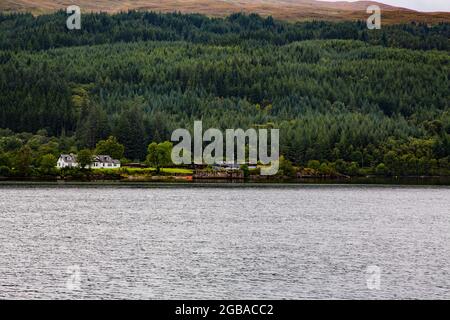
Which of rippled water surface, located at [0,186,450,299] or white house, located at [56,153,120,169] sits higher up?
rippled water surface, located at [0,186,450,299]

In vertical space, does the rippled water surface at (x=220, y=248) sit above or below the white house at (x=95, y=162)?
above

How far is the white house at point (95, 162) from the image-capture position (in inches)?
6895

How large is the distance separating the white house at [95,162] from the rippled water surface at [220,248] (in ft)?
166

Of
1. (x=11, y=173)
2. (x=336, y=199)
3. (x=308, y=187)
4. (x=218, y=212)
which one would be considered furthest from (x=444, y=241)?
(x=11, y=173)

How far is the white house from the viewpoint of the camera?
17512 cm

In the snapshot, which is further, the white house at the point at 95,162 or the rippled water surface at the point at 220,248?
the white house at the point at 95,162

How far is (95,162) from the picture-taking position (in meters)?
176

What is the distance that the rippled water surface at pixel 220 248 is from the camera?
53.2 m

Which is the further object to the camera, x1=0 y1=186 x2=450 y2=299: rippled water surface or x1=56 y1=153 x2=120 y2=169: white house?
x1=56 y1=153 x2=120 y2=169: white house

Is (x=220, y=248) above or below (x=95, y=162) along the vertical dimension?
above

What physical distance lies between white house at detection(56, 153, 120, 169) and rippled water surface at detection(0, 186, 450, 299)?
50.7 metres

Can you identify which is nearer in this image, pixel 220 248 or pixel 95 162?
pixel 220 248

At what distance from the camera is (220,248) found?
69875mm

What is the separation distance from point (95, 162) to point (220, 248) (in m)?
109
